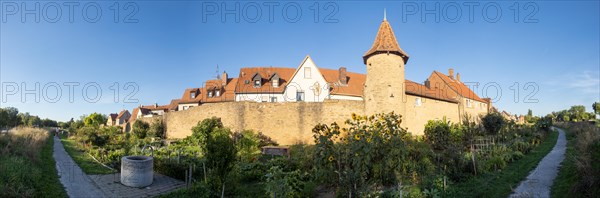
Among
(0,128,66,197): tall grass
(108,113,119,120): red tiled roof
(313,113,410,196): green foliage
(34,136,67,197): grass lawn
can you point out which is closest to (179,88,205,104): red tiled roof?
(0,128,66,197): tall grass

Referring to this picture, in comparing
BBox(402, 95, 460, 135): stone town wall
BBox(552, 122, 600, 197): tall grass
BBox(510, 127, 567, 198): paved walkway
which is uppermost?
BBox(402, 95, 460, 135): stone town wall

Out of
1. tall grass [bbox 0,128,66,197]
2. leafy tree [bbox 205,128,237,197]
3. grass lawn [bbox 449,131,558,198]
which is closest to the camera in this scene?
leafy tree [bbox 205,128,237,197]

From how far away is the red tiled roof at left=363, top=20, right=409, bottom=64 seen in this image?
20.7 metres

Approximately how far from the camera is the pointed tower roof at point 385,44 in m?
20.7

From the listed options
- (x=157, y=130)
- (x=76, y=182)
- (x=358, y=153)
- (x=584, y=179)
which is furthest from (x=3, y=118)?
(x=584, y=179)

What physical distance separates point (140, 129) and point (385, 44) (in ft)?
84.4

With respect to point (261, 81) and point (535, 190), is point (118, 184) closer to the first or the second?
point (535, 190)

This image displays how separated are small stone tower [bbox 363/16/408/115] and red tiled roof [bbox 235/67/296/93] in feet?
45.4

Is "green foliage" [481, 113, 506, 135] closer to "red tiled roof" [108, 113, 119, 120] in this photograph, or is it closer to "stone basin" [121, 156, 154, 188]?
"stone basin" [121, 156, 154, 188]

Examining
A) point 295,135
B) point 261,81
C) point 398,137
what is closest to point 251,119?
point 295,135

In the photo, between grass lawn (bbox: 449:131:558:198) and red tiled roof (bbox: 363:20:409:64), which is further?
red tiled roof (bbox: 363:20:409:64)

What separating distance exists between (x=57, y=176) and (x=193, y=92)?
3033cm

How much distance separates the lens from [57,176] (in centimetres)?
1191

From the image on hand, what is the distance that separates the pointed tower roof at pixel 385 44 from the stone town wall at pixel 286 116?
393 cm
